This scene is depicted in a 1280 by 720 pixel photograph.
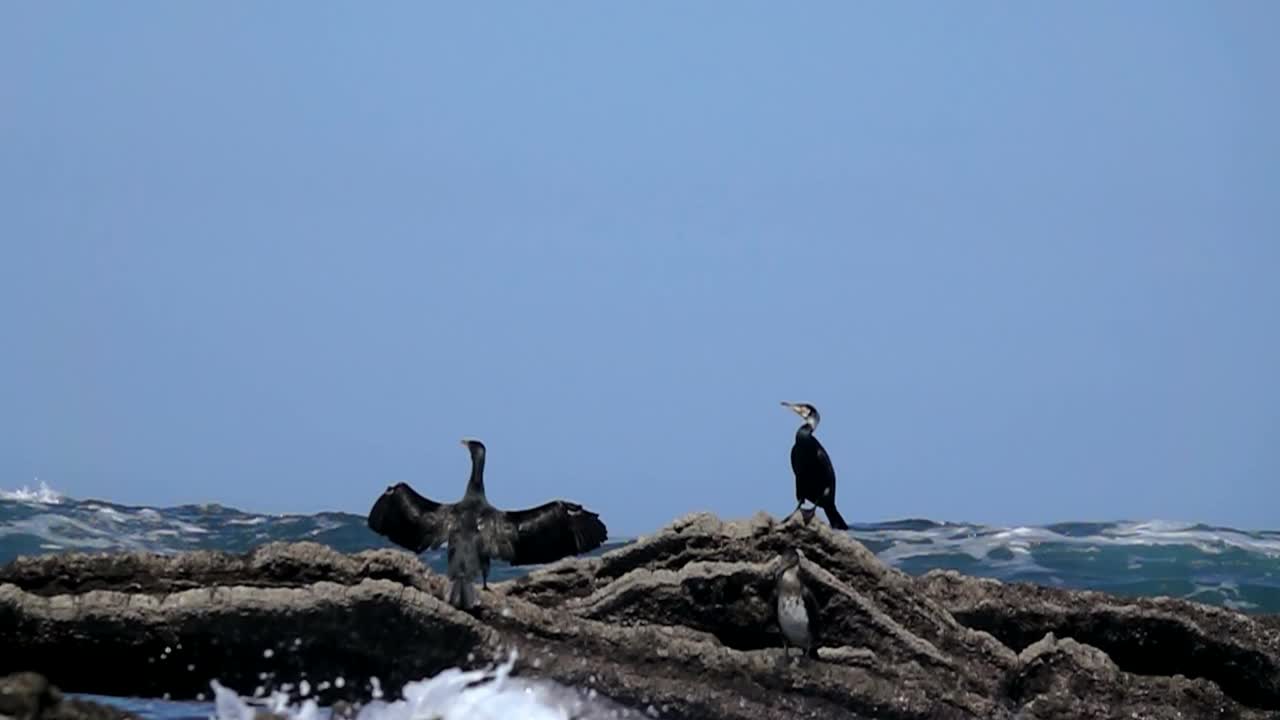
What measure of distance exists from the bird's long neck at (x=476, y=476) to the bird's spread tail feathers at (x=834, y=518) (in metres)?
3.68

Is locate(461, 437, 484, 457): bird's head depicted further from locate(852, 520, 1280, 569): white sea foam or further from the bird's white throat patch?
locate(852, 520, 1280, 569): white sea foam

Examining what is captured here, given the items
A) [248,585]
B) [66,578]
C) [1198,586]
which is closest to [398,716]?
[248,585]

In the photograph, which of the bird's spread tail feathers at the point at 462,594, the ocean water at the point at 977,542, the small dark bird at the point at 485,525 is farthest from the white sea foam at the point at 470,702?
the ocean water at the point at 977,542

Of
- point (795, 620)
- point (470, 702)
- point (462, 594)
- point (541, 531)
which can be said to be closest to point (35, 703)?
point (470, 702)

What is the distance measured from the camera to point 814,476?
1484 cm

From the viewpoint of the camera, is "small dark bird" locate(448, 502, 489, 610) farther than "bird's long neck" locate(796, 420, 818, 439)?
No

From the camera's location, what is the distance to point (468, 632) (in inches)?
388

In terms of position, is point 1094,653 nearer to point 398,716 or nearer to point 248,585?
point 398,716

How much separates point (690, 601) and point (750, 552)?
0.74 m

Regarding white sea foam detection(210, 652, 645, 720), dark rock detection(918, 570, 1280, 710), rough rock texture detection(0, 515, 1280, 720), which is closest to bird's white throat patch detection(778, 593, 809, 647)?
rough rock texture detection(0, 515, 1280, 720)

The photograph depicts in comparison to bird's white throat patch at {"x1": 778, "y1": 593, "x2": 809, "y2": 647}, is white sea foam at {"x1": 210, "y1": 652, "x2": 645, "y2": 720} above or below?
below

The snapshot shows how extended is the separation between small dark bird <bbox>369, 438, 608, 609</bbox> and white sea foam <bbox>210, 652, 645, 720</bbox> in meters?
1.90

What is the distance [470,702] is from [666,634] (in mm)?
1278

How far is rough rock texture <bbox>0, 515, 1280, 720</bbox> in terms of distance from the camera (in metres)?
9.64
